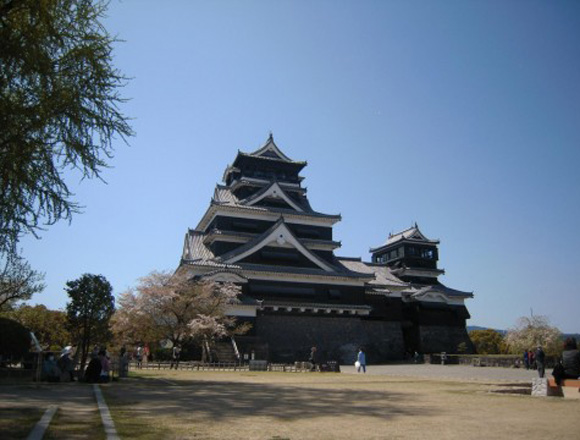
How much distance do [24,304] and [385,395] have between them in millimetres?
38132

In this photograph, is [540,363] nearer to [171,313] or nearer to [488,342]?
[171,313]

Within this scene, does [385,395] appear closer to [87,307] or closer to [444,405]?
[444,405]

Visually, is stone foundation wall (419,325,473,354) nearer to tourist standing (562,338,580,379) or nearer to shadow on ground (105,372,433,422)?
shadow on ground (105,372,433,422)

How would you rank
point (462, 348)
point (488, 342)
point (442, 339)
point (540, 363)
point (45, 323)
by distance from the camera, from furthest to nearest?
point (488, 342) < point (442, 339) < point (462, 348) < point (45, 323) < point (540, 363)

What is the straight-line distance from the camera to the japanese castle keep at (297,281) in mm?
37125

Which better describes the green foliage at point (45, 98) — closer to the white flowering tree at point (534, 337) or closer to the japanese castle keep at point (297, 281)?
the japanese castle keep at point (297, 281)

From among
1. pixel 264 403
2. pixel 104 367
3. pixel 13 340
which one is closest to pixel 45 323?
pixel 13 340

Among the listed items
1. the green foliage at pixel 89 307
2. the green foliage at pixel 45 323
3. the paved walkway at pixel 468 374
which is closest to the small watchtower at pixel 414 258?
the paved walkway at pixel 468 374

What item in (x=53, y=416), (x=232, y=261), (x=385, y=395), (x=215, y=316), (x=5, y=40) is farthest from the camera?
(x=232, y=261)

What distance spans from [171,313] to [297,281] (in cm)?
1135

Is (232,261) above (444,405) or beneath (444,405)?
above

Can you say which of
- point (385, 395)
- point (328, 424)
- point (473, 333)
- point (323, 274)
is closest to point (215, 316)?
point (323, 274)

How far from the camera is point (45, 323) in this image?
3978 cm

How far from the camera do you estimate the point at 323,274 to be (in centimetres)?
3997
